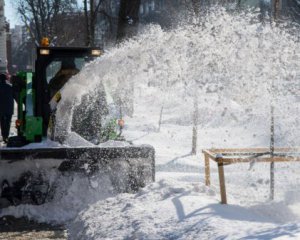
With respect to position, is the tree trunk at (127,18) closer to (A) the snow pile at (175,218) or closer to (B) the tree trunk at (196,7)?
(B) the tree trunk at (196,7)

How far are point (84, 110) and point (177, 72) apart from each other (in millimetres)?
1406

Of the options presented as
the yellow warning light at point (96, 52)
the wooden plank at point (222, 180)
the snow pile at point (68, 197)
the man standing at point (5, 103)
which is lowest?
the snow pile at point (68, 197)

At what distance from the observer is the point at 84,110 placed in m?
7.82

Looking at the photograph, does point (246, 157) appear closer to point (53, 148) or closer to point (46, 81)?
point (53, 148)

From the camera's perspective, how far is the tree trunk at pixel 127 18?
15.5 meters

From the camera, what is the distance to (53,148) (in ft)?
22.4

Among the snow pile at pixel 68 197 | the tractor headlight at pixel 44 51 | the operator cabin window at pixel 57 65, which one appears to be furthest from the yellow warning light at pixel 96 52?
the snow pile at pixel 68 197

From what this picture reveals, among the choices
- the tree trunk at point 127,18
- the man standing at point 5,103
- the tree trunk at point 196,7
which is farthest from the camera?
the tree trunk at point 127,18

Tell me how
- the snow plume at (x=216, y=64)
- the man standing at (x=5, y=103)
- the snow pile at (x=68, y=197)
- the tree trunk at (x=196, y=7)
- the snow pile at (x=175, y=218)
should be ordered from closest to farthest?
the snow pile at (x=175, y=218) < the snow plume at (x=216, y=64) < the snow pile at (x=68, y=197) < the tree trunk at (x=196, y=7) < the man standing at (x=5, y=103)

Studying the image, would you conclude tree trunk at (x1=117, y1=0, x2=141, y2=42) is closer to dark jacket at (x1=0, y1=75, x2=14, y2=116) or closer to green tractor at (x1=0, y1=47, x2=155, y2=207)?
dark jacket at (x1=0, y1=75, x2=14, y2=116)

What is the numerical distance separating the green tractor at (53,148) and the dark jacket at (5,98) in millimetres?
4726

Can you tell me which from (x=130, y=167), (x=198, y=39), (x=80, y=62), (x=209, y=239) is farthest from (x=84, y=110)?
(x=209, y=239)

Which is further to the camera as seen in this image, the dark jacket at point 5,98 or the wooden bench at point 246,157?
the dark jacket at point 5,98

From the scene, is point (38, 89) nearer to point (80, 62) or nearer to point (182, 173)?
point (80, 62)
